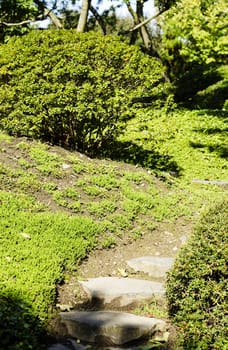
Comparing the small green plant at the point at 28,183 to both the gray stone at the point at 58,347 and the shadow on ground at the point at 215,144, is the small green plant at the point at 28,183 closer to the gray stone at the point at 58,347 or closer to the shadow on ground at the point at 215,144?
the gray stone at the point at 58,347

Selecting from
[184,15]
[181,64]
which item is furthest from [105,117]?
[181,64]

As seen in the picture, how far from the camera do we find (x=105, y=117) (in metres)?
7.29

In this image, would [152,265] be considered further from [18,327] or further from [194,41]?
[194,41]

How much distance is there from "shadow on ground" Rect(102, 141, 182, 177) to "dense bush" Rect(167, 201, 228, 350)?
4.38 meters

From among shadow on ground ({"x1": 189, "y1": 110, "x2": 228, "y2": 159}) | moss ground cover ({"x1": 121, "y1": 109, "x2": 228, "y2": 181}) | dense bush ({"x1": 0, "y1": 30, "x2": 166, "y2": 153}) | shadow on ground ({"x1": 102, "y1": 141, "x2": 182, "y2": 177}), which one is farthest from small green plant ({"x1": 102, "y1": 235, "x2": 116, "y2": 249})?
shadow on ground ({"x1": 189, "y1": 110, "x2": 228, "y2": 159})

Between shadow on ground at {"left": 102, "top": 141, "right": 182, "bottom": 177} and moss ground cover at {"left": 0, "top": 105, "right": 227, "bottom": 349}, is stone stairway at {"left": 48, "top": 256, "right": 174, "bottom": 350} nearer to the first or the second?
moss ground cover at {"left": 0, "top": 105, "right": 227, "bottom": 349}

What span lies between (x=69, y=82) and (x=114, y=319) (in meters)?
4.02

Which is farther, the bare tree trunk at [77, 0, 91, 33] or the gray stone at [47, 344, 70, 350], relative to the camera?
the bare tree trunk at [77, 0, 91, 33]

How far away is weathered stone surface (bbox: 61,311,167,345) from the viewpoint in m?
3.51

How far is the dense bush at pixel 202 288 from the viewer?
323cm

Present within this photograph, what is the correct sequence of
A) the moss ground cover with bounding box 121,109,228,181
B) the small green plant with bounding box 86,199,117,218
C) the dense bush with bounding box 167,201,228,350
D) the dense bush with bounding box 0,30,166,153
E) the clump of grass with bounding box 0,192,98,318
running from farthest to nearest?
1. the moss ground cover with bounding box 121,109,228,181
2. the dense bush with bounding box 0,30,166,153
3. the small green plant with bounding box 86,199,117,218
4. the clump of grass with bounding box 0,192,98,318
5. the dense bush with bounding box 167,201,228,350

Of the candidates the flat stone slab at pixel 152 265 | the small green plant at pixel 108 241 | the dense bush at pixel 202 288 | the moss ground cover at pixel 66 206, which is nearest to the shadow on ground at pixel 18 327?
the moss ground cover at pixel 66 206

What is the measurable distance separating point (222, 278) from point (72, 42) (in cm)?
468

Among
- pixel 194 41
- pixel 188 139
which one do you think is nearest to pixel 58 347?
pixel 188 139
